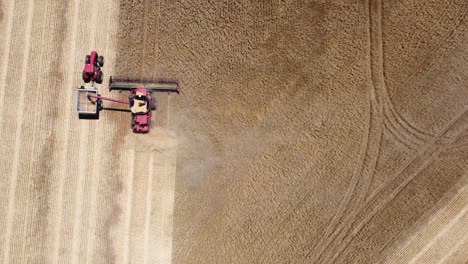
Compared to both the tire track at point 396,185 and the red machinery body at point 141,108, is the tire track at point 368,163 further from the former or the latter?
the red machinery body at point 141,108

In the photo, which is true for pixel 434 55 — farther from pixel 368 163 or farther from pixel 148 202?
pixel 148 202

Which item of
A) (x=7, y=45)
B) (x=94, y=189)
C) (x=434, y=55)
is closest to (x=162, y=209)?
(x=94, y=189)

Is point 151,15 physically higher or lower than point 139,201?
higher

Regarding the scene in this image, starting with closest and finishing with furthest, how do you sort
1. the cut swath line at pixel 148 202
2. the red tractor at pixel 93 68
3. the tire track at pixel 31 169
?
the red tractor at pixel 93 68, the tire track at pixel 31 169, the cut swath line at pixel 148 202

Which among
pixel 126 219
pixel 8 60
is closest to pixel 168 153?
pixel 126 219

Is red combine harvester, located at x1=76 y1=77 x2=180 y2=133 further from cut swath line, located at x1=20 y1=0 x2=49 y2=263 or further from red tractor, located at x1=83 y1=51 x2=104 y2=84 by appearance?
cut swath line, located at x1=20 y1=0 x2=49 y2=263

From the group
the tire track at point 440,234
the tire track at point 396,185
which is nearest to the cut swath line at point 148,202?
the tire track at point 396,185

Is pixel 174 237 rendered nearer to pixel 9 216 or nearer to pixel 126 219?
pixel 126 219
